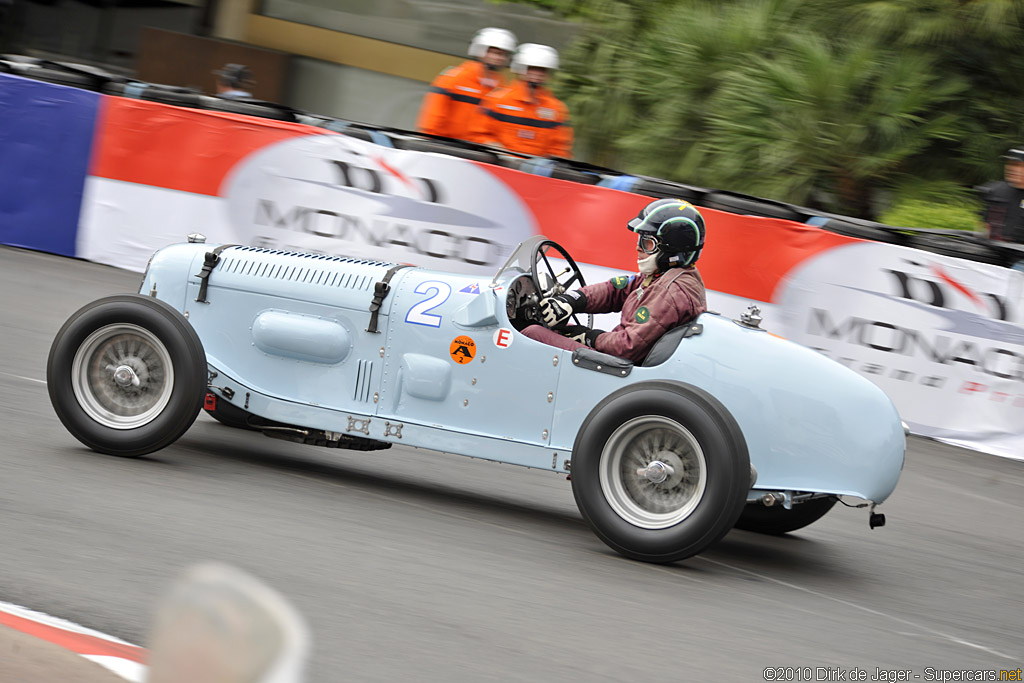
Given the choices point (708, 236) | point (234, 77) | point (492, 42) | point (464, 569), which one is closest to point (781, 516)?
point (464, 569)

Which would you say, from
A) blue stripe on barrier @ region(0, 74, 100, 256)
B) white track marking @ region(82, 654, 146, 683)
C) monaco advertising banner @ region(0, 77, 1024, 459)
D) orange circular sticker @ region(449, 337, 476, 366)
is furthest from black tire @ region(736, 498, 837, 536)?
blue stripe on barrier @ region(0, 74, 100, 256)

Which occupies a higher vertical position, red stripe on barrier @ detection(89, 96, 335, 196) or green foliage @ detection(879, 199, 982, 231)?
green foliage @ detection(879, 199, 982, 231)

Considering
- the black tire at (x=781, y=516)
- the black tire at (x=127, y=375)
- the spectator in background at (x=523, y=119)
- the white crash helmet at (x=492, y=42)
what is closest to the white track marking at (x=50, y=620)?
the black tire at (x=127, y=375)

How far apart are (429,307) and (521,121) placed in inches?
217

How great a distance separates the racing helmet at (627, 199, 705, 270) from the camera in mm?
5691

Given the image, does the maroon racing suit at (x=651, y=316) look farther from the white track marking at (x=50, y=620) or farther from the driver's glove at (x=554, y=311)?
the white track marking at (x=50, y=620)

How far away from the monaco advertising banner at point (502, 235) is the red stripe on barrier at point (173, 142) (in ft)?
0.04

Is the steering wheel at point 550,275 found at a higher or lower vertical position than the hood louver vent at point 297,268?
higher

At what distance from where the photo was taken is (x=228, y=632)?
1.30 m

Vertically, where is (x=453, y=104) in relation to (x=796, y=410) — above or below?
above

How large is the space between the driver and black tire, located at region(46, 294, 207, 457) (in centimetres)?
169

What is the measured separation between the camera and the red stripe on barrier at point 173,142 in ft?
35.1

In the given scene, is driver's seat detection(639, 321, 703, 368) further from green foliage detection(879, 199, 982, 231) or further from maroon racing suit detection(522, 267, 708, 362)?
green foliage detection(879, 199, 982, 231)

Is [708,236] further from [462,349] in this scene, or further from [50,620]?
[50,620]
